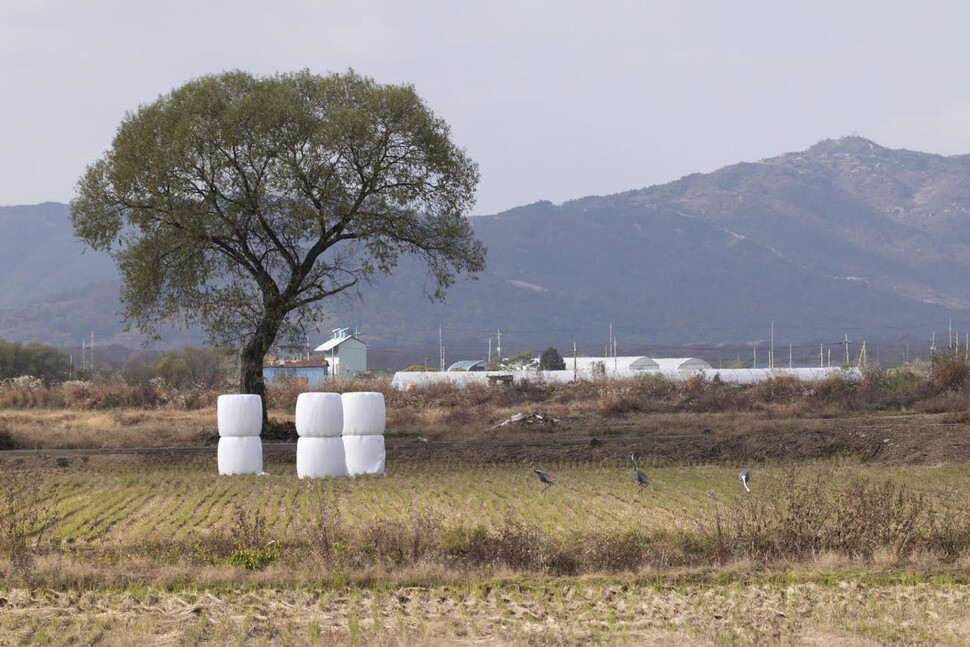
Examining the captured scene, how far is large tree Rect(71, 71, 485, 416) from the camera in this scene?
32.8m

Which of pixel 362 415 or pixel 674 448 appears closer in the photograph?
pixel 362 415

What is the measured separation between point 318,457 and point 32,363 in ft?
207

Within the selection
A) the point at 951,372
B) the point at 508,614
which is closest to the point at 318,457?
the point at 508,614

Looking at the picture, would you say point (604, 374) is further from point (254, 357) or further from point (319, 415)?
point (319, 415)

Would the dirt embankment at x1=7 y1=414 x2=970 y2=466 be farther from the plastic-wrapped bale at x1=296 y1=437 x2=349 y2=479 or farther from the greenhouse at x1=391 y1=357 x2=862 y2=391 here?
the greenhouse at x1=391 y1=357 x2=862 y2=391

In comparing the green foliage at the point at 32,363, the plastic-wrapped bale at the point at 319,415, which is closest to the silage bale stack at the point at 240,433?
the plastic-wrapped bale at the point at 319,415

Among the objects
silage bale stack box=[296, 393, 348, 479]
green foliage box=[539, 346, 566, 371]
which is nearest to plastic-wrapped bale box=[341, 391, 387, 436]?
silage bale stack box=[296, 393, 348, 479]

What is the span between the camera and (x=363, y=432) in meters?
26.3

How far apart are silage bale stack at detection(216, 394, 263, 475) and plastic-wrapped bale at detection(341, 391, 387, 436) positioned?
2111 millimetres

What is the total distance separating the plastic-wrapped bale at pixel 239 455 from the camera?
2656cm

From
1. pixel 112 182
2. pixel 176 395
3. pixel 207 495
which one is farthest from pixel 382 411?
pixel 176 395

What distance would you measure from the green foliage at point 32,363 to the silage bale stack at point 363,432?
5727cm

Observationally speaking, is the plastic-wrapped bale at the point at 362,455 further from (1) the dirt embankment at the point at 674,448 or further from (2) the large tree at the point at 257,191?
(2) the large tree at the point at 257,191

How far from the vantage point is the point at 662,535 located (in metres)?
16.0
